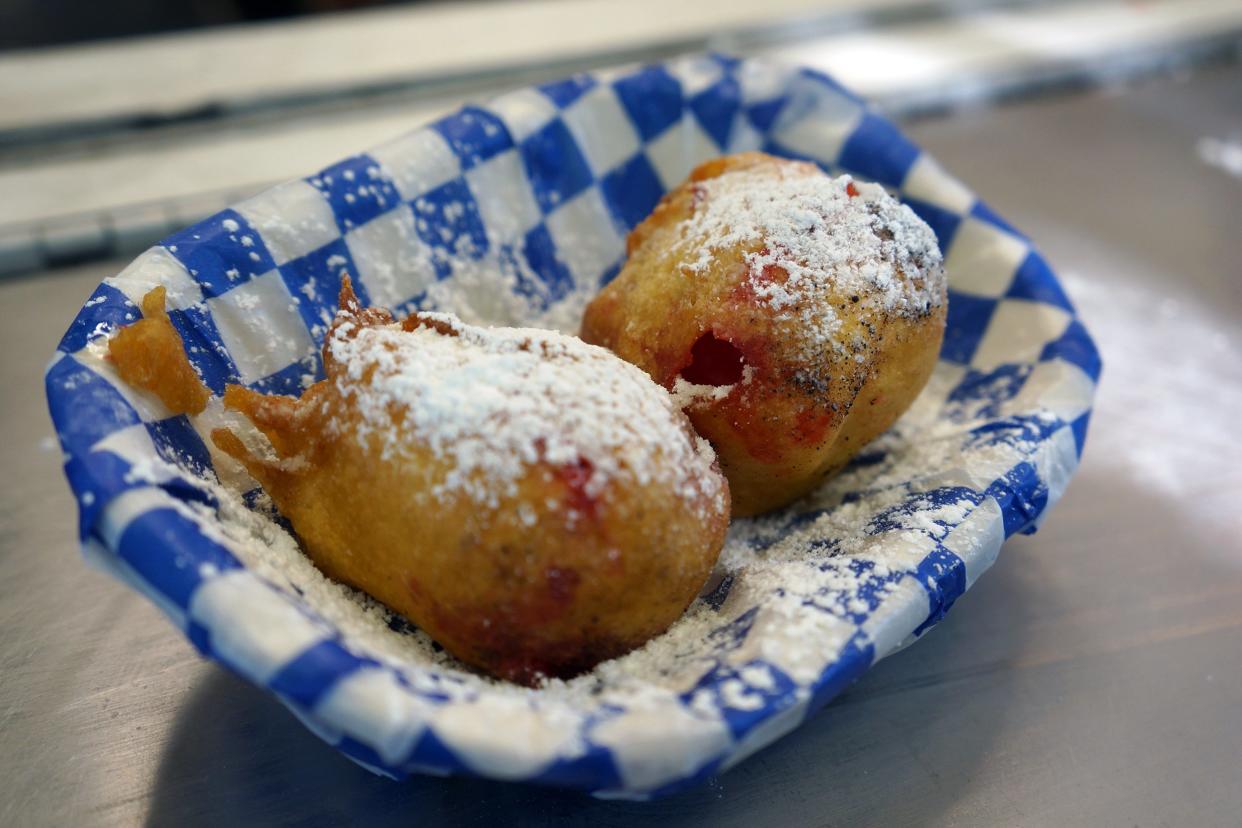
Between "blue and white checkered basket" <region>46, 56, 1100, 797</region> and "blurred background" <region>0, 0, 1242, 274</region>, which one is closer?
"blue and white checkered basket" <region>46, 56, 1100, 797</region>

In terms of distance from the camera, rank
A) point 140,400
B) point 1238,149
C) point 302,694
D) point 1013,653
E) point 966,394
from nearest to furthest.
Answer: point 302,694, point 140,400, point 1013,653, point 966,394, point 1238,149

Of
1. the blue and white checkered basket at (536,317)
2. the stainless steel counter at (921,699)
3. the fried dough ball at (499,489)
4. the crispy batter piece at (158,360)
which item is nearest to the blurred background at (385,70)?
the stainless steel counter at (921,699)

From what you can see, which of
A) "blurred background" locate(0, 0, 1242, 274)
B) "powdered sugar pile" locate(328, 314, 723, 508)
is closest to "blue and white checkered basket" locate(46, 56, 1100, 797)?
"powdered sugar pile" locate(328, 314, 723, 508)

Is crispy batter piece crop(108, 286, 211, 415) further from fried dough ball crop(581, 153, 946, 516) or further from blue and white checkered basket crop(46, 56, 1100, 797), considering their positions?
fried dough ball crop(581, 153, 946, 516)

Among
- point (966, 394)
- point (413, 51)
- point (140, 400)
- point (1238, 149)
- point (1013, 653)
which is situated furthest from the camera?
point (413, 51)

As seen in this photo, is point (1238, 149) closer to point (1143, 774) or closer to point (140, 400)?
point (1143, 774)

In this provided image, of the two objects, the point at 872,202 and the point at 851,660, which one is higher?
the point at 872,202

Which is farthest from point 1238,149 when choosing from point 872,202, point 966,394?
point 872,202
